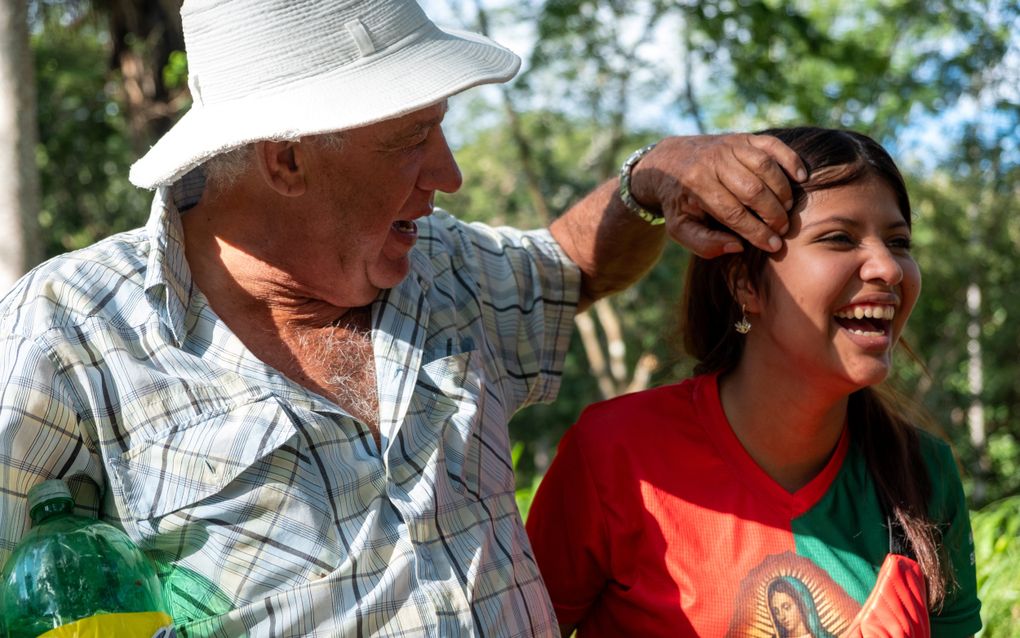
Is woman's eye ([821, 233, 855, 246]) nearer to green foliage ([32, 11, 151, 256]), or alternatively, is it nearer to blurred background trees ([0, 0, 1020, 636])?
blurred background trees ([0, 0, 1020, 636])

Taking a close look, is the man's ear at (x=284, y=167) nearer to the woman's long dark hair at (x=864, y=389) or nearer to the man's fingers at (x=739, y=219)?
the man's fingers at (x=739, y=219)

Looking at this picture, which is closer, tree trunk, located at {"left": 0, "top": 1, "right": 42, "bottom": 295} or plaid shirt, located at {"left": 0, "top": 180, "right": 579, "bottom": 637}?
plaid shirt, located at {"left": 0, "top": 180, "right": 579, "bottom": 637}

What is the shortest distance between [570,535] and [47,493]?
122cm

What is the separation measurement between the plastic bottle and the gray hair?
0.79 metres

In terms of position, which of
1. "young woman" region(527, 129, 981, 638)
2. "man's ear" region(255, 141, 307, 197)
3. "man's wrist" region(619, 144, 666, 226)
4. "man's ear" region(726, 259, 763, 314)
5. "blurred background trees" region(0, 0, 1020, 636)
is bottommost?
"blurred background trees" region(0, 0, 1020, 636)

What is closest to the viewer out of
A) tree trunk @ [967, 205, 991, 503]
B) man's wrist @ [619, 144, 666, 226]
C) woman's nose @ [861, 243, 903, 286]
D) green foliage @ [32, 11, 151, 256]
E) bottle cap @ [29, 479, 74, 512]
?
bottle cap @ [29, 479, 74, 512]

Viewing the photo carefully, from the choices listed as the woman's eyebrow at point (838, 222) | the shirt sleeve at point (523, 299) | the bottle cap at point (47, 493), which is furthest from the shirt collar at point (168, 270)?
the woman's eyebrow at point (838, 222)

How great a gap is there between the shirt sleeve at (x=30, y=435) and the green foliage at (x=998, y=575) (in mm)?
3092

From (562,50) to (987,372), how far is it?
423 inches

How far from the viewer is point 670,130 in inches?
559

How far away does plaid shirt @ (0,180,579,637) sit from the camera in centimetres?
204

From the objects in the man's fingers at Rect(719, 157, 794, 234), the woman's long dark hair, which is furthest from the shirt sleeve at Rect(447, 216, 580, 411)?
the man's fingers at Rect(719, 157, 794, 234)

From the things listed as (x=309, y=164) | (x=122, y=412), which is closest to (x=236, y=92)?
(x=309, y=164)

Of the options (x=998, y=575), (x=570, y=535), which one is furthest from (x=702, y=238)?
(x=998, y=575)
